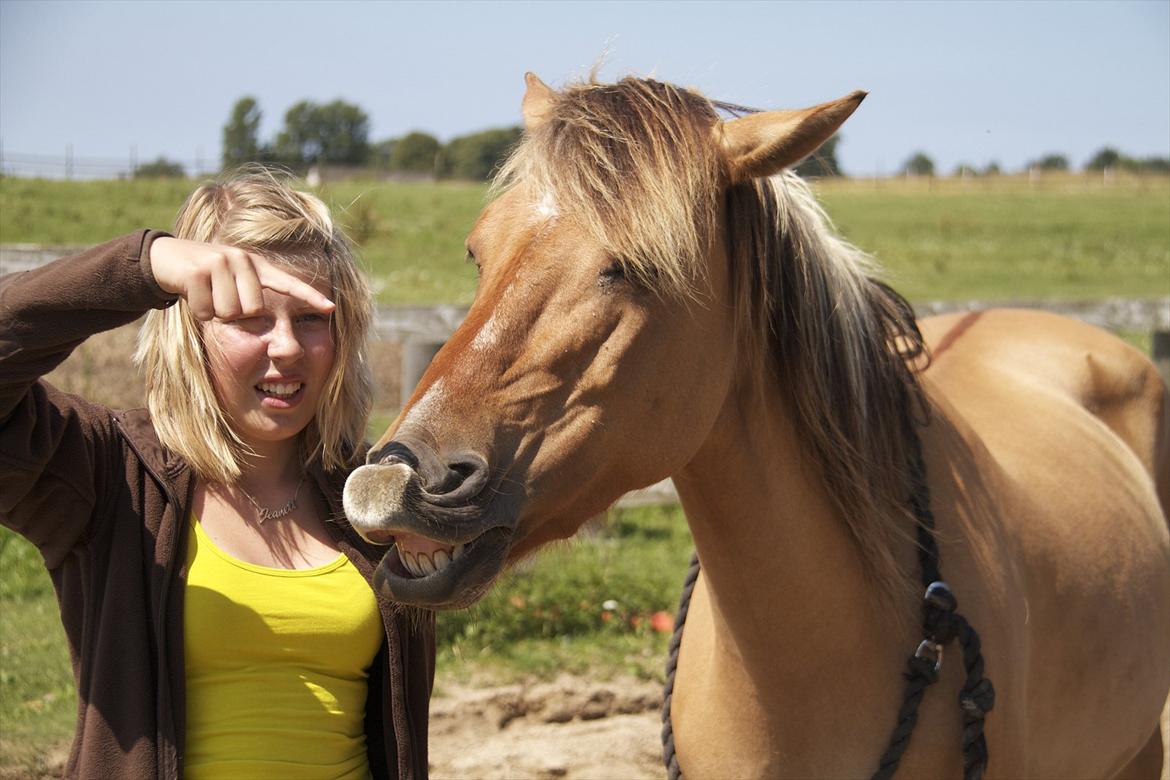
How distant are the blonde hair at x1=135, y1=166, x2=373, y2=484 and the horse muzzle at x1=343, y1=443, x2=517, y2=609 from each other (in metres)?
0.53

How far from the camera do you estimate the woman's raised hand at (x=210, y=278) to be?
1.73 meters

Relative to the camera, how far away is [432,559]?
1778 mm

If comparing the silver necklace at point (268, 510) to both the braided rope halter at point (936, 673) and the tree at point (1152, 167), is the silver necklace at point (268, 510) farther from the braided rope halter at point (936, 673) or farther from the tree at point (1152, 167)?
the tree at point (1152, 167)

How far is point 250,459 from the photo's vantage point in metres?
2.33

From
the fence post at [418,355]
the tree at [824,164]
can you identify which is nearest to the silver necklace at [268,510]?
the tree at [824,164]

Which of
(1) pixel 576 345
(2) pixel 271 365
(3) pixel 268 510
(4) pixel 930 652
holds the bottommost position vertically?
(4) pixel 930 652

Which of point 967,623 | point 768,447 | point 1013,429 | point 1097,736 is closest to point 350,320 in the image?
point 768,447

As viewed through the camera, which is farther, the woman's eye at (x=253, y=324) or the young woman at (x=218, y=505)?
the woman's eye at (x=253, y=324)

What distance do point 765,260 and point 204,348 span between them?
46.8 inches

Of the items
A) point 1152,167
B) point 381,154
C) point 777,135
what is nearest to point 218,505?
point 777,135

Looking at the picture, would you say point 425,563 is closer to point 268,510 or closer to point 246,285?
point 246,285

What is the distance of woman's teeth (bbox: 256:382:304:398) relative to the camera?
2221mm

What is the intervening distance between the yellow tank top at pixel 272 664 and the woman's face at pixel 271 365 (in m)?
0.25

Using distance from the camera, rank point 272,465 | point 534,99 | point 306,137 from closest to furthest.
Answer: point 272,465, point 534,99, point 306,137
